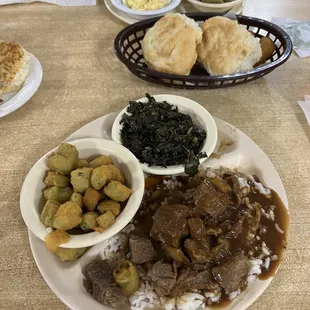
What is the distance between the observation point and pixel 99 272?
4.12 feet

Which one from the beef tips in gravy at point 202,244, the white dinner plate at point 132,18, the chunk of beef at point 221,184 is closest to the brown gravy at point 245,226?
the beef tips in gravy at point 202,244

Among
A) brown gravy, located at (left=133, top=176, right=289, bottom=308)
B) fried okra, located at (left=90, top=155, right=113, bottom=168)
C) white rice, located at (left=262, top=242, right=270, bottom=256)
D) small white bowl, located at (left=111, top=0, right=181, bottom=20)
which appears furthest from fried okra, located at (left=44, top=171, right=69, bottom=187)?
small white bowl, located at (left=111, top=0, right=181, bottom=20)

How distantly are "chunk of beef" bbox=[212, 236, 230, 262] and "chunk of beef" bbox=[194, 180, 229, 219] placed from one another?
0.30ft

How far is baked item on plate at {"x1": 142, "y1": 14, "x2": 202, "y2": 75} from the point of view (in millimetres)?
1891

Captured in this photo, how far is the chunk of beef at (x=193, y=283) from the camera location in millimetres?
1237

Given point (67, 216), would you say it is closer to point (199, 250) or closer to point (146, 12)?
point (199, 250)

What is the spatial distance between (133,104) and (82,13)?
3.95 feet

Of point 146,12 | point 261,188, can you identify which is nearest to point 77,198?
point 261,188

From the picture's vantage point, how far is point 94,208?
53.9 inches

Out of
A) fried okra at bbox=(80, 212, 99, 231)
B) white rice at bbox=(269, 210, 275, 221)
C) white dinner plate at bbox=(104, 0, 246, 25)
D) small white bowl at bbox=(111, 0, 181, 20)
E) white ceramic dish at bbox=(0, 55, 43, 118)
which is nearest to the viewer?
fried okra at bbox=(80, 212, 99, 231)

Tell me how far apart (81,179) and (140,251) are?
33 centimetres

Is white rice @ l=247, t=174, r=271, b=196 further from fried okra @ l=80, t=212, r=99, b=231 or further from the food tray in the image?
fried okra @ l=80, t=212, r=99, b=231

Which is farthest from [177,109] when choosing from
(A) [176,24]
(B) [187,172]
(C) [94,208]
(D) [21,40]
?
(D) [21,40]

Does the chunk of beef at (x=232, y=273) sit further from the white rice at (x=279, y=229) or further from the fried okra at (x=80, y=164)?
the fried okra at (x=80, y=164)
